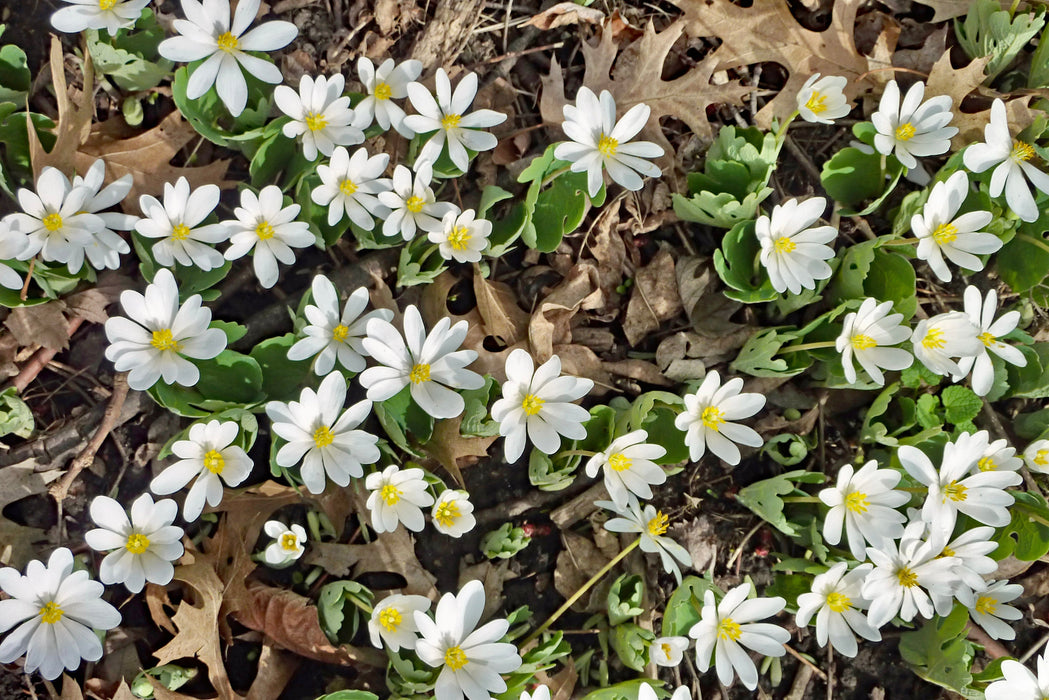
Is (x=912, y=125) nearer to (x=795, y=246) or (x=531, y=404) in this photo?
(x=795, y=246)

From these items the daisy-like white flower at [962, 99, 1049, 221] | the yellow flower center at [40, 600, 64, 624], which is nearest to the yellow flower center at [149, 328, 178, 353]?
the yellow flower center at [40, 600, 64, 624]

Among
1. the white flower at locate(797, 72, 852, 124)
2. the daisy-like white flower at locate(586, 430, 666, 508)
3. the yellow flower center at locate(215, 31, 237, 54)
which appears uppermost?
the yellow flower center at locate(215, 31, 237, 54)

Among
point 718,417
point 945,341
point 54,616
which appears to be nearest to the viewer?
point 54,616

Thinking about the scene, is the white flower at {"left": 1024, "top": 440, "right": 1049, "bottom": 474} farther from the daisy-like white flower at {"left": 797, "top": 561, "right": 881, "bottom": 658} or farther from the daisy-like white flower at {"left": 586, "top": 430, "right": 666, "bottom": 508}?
the daisy-like white flower at {"left": 586, "top": 430, "right": 666, "bottom": 508}

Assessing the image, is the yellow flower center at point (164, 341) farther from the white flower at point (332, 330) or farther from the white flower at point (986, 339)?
the white flower at point (986, 339)

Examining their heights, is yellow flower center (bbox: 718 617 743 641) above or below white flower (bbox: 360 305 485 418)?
below

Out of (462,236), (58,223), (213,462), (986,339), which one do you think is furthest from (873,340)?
(58,223)
